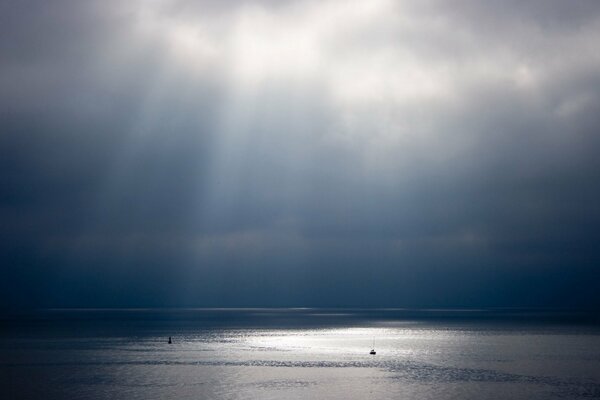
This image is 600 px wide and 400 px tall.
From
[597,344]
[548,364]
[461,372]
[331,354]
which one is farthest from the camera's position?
[597,344]

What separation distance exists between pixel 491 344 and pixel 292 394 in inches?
3144

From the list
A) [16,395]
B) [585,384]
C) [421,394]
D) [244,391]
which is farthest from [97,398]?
[585,384]

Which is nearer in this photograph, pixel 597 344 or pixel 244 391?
pixel 244 391

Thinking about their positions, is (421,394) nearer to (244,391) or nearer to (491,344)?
(244,391)

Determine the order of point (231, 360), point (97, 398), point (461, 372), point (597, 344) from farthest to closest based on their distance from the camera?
point (597, 344)
point (231, 360)
point (461, 372)
point (97, 398)

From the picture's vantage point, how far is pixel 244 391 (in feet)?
219

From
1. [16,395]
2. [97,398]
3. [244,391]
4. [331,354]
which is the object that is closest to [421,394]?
[244,391]

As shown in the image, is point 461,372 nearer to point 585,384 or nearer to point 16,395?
point 585,384

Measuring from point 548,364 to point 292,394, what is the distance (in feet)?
145

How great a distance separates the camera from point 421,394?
6531 centimetres

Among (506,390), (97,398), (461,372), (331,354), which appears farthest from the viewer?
(331,354)

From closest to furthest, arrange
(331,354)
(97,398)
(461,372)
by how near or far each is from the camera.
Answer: (97,398)
(461,372)
(331,354)

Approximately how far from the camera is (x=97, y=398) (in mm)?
63344

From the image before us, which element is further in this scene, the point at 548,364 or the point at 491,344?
the point at 491,344
